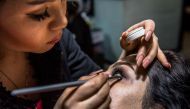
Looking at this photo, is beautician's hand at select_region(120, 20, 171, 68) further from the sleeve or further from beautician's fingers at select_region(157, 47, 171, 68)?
the sleeve

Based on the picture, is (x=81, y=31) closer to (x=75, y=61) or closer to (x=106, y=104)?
(x=75, y=61)

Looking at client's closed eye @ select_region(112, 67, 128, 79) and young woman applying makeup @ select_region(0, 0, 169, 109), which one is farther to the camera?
client's closed eye @ select_region(112, 67, 128, 79)

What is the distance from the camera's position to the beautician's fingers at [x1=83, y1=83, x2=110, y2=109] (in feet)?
2.38

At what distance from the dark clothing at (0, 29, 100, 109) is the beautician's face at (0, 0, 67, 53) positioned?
176 millimetres

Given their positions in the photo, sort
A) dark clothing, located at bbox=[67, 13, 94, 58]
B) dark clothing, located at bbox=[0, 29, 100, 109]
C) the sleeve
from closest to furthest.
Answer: dark clothing, located at bbox=[0, 29, 100, 109], the sleeve, dark clothing, located at bbox=[67, 13, 94, 58]

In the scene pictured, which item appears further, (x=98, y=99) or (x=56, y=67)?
(x=56, y=67)

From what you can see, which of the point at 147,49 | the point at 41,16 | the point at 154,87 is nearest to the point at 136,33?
the point at 147,49

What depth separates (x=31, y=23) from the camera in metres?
0.75

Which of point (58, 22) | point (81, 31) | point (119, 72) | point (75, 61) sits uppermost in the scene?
point (58, 22)

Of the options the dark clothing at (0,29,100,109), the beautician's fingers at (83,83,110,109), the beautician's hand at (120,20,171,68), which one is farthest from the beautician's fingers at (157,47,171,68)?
the dark clothing at (0,29,100,109)

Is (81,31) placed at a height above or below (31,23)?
→ below

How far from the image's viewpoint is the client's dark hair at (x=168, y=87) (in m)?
0.80

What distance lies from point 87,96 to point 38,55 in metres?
0.33

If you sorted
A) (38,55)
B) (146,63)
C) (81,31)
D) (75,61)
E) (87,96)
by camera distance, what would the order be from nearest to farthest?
(87,96), (146,63), (38,55), (75,61), (81,31)
